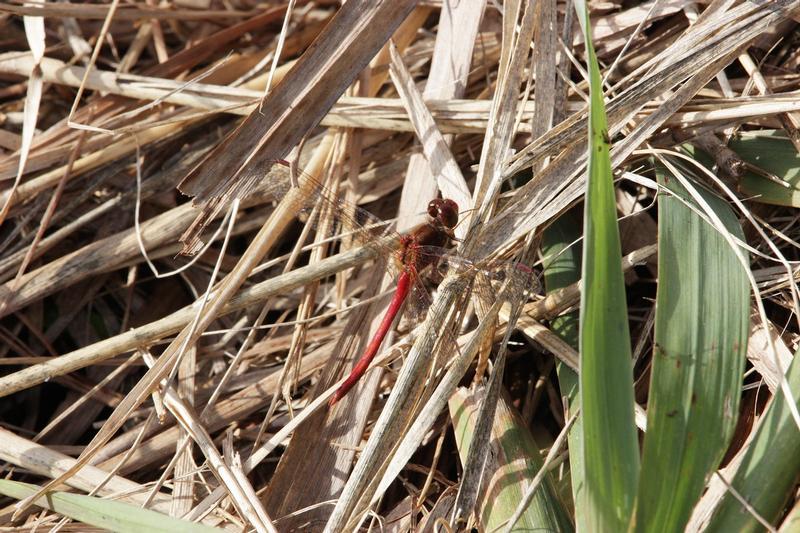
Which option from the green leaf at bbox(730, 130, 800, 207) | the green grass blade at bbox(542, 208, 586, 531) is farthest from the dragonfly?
the green leaf at bbox(730, 130, 800, 207)

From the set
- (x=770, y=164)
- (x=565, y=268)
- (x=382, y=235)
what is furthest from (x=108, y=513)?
(x=770, y=164)

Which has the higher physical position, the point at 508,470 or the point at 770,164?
the point at 770,164

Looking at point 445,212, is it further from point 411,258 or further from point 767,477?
point 767,477

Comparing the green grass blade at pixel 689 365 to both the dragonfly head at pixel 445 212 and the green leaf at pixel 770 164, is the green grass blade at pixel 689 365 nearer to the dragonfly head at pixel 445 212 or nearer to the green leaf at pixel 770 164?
the green leaf at pixel 770 164

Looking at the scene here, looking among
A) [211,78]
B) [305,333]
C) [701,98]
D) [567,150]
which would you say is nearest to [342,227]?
[305,333]

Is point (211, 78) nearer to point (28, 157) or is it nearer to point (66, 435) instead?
point (28, 157)

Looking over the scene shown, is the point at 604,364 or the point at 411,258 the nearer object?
the point at 604,364

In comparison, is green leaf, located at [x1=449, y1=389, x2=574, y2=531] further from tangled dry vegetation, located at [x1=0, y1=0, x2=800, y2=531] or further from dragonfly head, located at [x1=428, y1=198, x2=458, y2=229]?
dragonfly head, located at [x1=428, y1=198, x2=458, y2=229]
